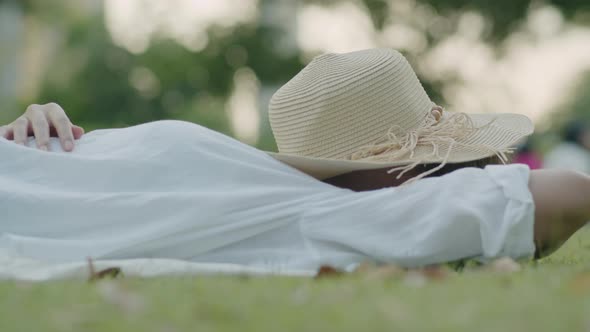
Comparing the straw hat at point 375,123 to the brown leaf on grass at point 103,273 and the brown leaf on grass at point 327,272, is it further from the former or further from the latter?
the brown leaf on grass at point 103,273

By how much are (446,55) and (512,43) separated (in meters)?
2.19

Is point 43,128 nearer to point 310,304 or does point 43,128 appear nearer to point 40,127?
point 40,127

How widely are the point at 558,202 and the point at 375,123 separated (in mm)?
840

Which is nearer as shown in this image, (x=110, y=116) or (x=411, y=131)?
(x=411, y=131)

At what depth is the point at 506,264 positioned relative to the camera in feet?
10.0

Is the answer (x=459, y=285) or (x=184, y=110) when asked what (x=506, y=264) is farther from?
(x=184, y=110)

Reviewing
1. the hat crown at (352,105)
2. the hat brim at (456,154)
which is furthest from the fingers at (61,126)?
the hat crown at (352,105)

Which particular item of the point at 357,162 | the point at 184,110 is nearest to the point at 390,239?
the point at 357,162

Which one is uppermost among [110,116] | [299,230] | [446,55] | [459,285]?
[459,285]

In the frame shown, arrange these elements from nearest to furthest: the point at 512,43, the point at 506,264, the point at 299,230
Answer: the point at 506,264, the point at 299,230, the point at 512,43

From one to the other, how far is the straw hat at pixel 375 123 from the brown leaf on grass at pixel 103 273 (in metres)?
0.73

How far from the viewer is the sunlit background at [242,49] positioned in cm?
2552

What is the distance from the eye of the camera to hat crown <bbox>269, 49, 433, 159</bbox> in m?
3.82

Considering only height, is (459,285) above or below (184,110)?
above
